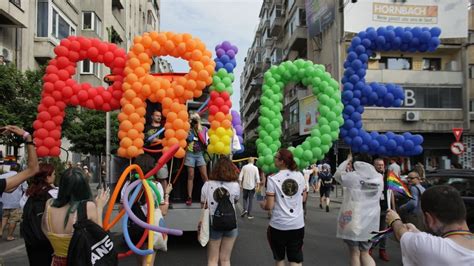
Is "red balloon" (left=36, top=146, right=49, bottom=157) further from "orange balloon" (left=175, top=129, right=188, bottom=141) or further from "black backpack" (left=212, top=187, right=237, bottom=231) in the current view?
"black backpack" (left=212, top=187, right=237, bottom=231)

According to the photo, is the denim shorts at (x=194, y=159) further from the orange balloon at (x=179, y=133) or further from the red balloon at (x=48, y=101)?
the red balloon at (x=48, y=101)

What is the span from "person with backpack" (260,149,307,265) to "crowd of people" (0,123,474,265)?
0.01 m

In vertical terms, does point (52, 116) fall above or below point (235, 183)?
above

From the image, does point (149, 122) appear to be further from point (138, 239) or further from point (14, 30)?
point (14, 30)

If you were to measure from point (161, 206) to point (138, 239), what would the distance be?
0.51 metres

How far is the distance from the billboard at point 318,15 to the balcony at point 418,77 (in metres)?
5.54

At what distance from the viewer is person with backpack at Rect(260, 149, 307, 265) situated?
5223 millimetres

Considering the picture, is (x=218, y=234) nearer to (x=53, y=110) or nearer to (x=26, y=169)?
(x=26, y=169)

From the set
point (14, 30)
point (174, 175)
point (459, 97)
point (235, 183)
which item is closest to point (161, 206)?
point (235, 183)

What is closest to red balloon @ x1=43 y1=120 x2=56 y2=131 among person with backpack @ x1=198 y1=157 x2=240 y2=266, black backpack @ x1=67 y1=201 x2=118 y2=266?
person with backpack @ x1=198 y1=157 x2=240 y2=266

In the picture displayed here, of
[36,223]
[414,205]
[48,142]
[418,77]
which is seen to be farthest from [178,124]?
[418,77]

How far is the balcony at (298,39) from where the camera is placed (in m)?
37.9

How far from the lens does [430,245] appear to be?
2404 mm

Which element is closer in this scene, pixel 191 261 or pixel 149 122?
pixel 191 261
